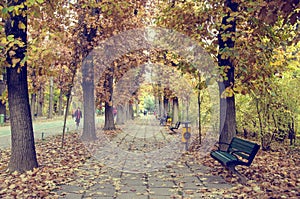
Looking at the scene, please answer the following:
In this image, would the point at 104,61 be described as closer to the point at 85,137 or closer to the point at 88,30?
the point at 88,30

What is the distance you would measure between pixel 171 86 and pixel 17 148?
796 inches

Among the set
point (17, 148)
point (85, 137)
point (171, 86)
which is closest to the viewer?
point (17, 148)

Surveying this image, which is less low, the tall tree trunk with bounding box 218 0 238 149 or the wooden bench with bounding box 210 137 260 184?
the tall tree trunk with bounding box 218 0 238 149

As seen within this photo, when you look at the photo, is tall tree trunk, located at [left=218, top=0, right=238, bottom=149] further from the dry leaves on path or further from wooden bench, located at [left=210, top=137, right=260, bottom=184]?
the dry leaves on path

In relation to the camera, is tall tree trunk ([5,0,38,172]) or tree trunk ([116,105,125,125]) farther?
tree trunk ([116,105,125,125])

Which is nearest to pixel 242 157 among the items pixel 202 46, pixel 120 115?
pixel 202 46

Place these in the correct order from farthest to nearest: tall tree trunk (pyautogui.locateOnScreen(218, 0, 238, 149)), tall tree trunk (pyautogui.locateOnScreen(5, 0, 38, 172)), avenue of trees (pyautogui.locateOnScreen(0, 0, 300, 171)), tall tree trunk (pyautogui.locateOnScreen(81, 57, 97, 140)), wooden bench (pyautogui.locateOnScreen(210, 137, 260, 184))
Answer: tall tree trunk (pyautogui.locateOnScreen(81, 57, 97, 140))
tall tree trunk (pyautogui.locateOnScreen(218, 0, 238, 149))
tall tree trunk (pyautogui.locateOnScreen(5, 0, 38, 172))
avenue of trees (pyautogui.locateOnScreen(0, 0, 300, 171))
wooden bench (pyautogui.locateOnScreen(210, 137, 260, 184))

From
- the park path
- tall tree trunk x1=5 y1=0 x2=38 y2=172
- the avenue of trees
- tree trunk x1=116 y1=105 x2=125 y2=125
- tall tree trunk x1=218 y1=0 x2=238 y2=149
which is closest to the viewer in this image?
the park path

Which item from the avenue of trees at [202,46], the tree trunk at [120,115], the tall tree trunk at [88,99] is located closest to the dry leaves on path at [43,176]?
the avenue of trees at [202,46]

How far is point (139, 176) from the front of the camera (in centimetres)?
734

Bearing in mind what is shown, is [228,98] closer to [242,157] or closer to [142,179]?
[242,157]

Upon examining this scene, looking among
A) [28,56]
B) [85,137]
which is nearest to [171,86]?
[85,137]

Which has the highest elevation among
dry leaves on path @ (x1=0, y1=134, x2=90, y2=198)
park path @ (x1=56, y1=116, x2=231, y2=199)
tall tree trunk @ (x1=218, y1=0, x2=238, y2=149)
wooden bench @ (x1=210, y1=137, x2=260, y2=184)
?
tall tree trunk @ (x1=218, y1=0, x2=238, y2=149)

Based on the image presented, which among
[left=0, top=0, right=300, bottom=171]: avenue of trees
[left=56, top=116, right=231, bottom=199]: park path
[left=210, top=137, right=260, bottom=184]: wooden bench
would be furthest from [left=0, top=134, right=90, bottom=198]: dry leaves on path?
[left=210, top=137, right=260, bottom=184]: wooden bench
